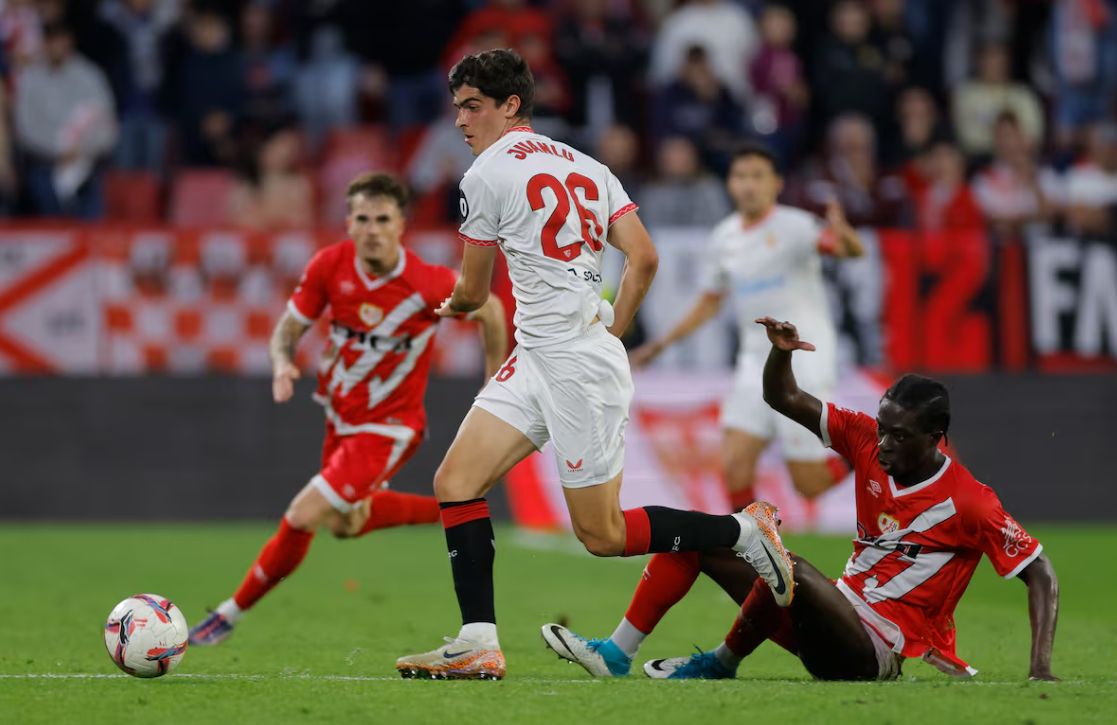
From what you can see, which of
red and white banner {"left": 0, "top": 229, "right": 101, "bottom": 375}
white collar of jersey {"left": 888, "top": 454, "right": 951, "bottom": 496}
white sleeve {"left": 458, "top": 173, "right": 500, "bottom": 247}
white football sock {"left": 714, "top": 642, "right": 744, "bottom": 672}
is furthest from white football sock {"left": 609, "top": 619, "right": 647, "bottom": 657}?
red and white banner {"left": 0, "top": 229, "right": 101, "bottom": 375}

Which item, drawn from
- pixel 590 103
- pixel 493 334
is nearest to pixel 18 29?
pixel 590 103

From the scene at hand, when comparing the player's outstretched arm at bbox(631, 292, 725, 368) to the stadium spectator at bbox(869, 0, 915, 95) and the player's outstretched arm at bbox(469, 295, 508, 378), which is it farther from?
the stadium spectator at bbox(869, 0, 915, 95)

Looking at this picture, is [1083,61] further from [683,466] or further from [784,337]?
[784,337]

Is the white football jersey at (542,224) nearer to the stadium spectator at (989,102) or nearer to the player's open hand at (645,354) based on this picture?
the player's open hand at (645,354)

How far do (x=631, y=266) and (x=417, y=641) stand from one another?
2.48 metres

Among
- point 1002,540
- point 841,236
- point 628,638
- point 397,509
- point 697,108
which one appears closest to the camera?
point 1002,540

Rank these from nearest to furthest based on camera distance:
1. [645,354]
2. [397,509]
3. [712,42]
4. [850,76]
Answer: [397,509], [645,354], [850,76], [712,42]

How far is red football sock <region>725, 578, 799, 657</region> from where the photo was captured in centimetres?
640

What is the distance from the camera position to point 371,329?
8.67 metres

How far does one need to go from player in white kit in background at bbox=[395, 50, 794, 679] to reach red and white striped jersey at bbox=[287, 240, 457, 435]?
82.0 inches

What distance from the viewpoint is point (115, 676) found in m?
6.68

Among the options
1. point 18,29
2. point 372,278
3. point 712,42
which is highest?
point 18,29

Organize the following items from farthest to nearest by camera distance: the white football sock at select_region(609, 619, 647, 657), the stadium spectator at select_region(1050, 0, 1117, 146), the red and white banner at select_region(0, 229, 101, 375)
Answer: the stadium spectator at select_region(1050, 0, 1117, 146) < the red and white banner at select_region(0, 229, 101, 375) < the white football sock at select_region(609, 619, 647, 657)

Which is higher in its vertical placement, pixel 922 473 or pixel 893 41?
pixel 893 41
